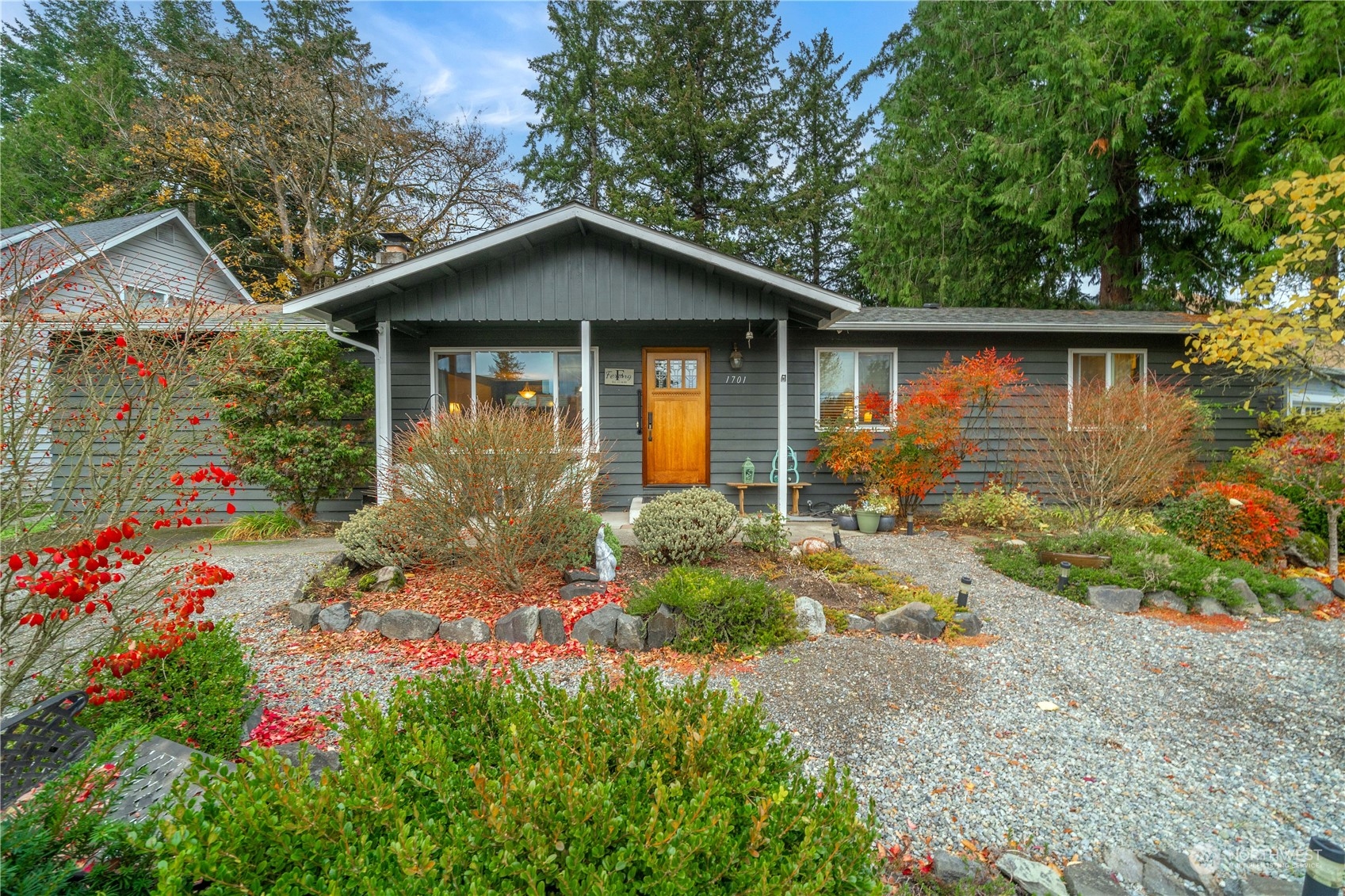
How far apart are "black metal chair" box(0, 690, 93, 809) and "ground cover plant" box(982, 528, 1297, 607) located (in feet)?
19.6

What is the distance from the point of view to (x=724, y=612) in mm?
3607

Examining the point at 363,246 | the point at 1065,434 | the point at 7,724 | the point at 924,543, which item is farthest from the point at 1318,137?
the point at 363,246

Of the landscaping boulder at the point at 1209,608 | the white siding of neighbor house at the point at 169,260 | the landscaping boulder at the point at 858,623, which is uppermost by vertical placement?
the white siding of neighbor house at the point at 169,260

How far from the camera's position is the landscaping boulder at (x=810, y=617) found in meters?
3.79

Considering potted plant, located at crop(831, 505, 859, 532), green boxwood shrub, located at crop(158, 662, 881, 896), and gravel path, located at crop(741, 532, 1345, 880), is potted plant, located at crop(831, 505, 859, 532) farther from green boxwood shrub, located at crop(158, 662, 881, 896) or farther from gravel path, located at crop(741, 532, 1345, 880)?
green boxwood shrub, located at crop(158, 662, 881, 896)

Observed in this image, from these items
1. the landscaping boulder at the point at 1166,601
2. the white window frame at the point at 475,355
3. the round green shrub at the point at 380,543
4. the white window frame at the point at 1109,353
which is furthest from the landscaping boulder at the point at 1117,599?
the white window frame at the point at 475,355

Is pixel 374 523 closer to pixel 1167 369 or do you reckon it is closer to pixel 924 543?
pixel 924 543

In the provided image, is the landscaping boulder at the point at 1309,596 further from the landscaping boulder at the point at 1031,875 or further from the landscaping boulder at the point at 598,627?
the landscaping boulder at the point at 598,627

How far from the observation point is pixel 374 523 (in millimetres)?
4742

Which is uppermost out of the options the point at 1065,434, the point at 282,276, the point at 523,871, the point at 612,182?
the point at 612,182

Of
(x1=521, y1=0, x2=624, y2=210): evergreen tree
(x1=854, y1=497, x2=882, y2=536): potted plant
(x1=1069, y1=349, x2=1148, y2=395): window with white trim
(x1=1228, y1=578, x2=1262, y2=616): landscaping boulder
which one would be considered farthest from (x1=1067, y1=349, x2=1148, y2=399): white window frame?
(x1=521, y1=0, x2=624, y2=210): evergreen tree

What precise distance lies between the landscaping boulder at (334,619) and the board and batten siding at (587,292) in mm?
3658

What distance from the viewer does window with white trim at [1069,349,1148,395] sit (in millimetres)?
8398

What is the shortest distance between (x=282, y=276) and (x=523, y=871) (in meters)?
17.4
